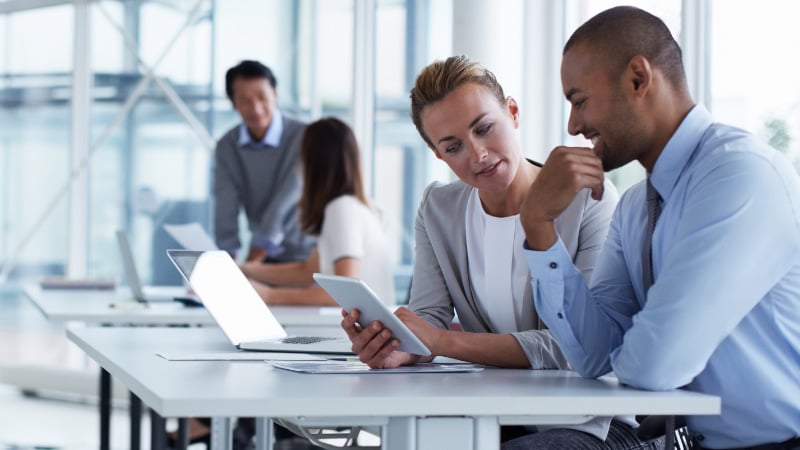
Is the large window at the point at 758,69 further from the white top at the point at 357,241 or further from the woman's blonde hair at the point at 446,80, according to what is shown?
the woman's blonde hair at the point at 446,80

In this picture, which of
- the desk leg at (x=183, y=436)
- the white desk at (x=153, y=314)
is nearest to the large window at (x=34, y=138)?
the white desk at (x=153, y=314)

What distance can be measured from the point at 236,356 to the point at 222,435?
1.01 m

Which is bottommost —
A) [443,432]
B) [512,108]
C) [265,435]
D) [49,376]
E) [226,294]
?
[49,376]

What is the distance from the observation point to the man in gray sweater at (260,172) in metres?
5.20

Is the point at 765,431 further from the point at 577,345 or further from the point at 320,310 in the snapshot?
the point at 320,310

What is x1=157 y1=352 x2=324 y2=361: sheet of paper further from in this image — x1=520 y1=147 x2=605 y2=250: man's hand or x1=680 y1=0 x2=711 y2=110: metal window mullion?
x1=680 y1=0 x2=711 y2=110: metal window mullion

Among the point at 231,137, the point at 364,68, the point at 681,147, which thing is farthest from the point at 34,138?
the point at 681,147

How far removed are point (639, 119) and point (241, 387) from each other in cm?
84

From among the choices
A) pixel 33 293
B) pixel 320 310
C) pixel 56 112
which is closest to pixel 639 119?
pixel 320 310

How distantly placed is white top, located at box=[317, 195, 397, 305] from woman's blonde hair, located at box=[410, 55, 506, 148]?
5.45 ft

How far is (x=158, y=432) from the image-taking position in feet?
9.61

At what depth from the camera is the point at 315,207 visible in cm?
435

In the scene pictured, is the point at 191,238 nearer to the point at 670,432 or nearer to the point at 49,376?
the point at 670,432

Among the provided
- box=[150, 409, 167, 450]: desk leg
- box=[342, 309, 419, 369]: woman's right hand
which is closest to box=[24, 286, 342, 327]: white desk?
box=[150, 409, 167, 450]: desk leg
